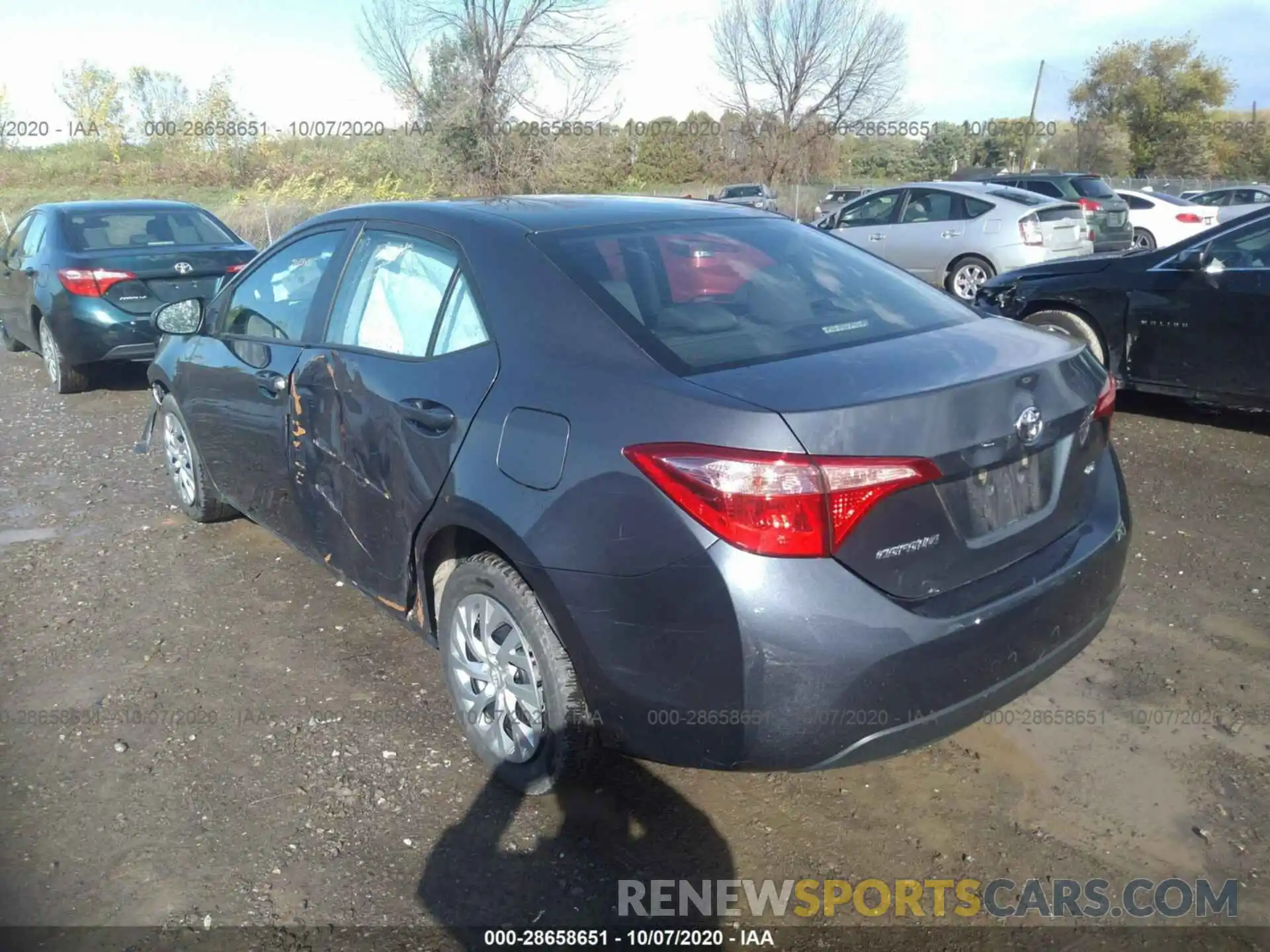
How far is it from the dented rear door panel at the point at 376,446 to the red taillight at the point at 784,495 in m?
0.86

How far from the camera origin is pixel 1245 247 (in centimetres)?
634

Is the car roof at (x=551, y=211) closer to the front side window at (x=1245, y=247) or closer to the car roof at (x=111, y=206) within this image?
the front side window at (x=1245, y=247)

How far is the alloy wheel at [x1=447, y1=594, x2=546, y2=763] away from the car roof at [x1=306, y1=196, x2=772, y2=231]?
1.21m

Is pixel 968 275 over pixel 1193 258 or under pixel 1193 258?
under

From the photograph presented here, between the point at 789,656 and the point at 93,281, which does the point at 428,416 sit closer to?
the point at 789,656

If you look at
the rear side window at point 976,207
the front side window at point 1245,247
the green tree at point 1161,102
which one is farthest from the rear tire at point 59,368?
the green tree at point 1161,102

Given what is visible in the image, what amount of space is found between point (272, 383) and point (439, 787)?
5.71 ft

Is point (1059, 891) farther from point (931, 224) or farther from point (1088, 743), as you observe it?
point (931, 224)

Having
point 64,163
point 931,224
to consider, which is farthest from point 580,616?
point 64,163

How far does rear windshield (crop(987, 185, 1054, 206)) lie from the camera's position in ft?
40.1

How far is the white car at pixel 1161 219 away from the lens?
18656 mm

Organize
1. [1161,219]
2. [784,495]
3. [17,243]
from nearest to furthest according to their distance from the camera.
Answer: [784,495], [17,243], [1161,219]

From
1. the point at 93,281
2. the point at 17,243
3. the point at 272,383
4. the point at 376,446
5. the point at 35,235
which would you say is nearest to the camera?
the point at 376,446

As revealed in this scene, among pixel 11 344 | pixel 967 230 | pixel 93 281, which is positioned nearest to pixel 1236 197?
pixel 967 230
